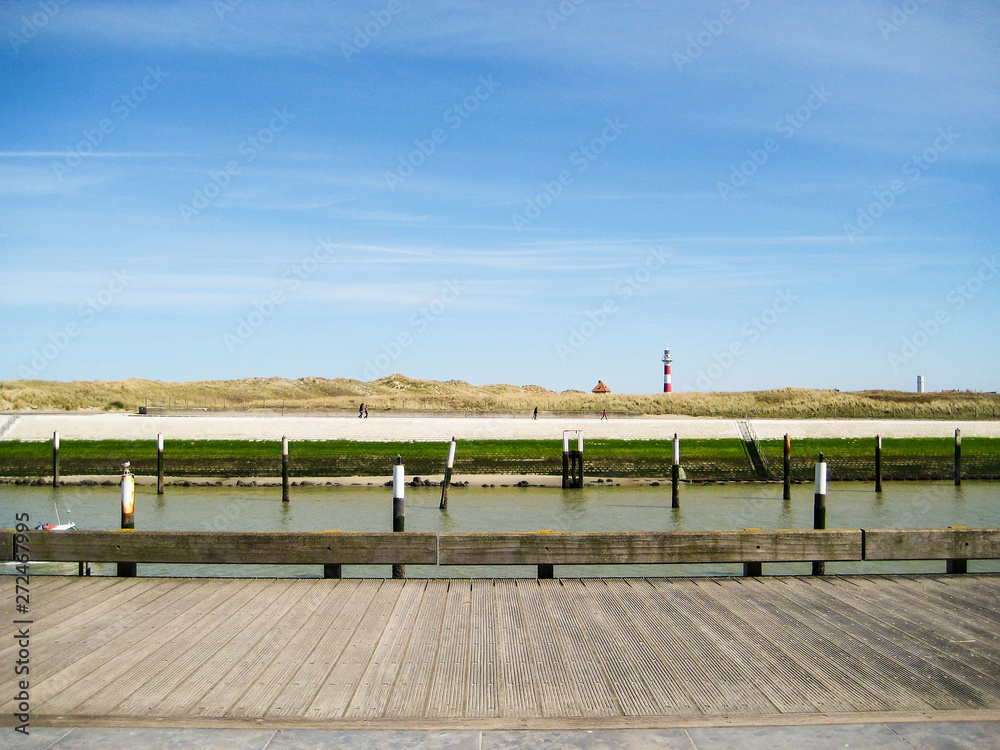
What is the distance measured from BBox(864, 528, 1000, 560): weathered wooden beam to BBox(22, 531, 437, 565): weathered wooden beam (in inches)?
Result: 178

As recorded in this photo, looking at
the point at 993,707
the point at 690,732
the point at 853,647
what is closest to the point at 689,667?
the point at 690,732

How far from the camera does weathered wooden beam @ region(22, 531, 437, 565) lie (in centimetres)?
755

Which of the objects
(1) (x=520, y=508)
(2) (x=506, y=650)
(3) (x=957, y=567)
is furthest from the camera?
(1) (x=520, y=508)

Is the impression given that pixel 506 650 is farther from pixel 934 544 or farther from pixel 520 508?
pixel 520 508

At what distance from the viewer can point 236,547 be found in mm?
7551

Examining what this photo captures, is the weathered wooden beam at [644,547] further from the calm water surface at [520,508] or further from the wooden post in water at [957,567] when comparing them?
the calm water surface at [520,508]

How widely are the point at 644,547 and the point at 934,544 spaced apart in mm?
3012

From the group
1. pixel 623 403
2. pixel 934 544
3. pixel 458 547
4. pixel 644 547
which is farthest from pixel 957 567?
pixel 623 403

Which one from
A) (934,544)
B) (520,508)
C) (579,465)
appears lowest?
(520,508)

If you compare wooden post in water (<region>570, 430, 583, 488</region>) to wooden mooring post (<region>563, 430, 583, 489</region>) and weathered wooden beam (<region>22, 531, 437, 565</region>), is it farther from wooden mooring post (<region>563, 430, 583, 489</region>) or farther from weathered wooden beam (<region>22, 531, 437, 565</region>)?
weathered wooden beam (<region>22, 531, 437, 565</region>)

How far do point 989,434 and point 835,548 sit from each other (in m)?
43.1

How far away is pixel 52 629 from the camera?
6.21 meters

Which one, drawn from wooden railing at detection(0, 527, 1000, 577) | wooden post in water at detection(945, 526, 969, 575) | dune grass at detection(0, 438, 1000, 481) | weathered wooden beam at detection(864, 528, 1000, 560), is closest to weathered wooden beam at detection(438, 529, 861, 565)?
wooden railing at detection(0, 527, 1000, 577)

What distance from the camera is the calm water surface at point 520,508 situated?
67.3 ft
